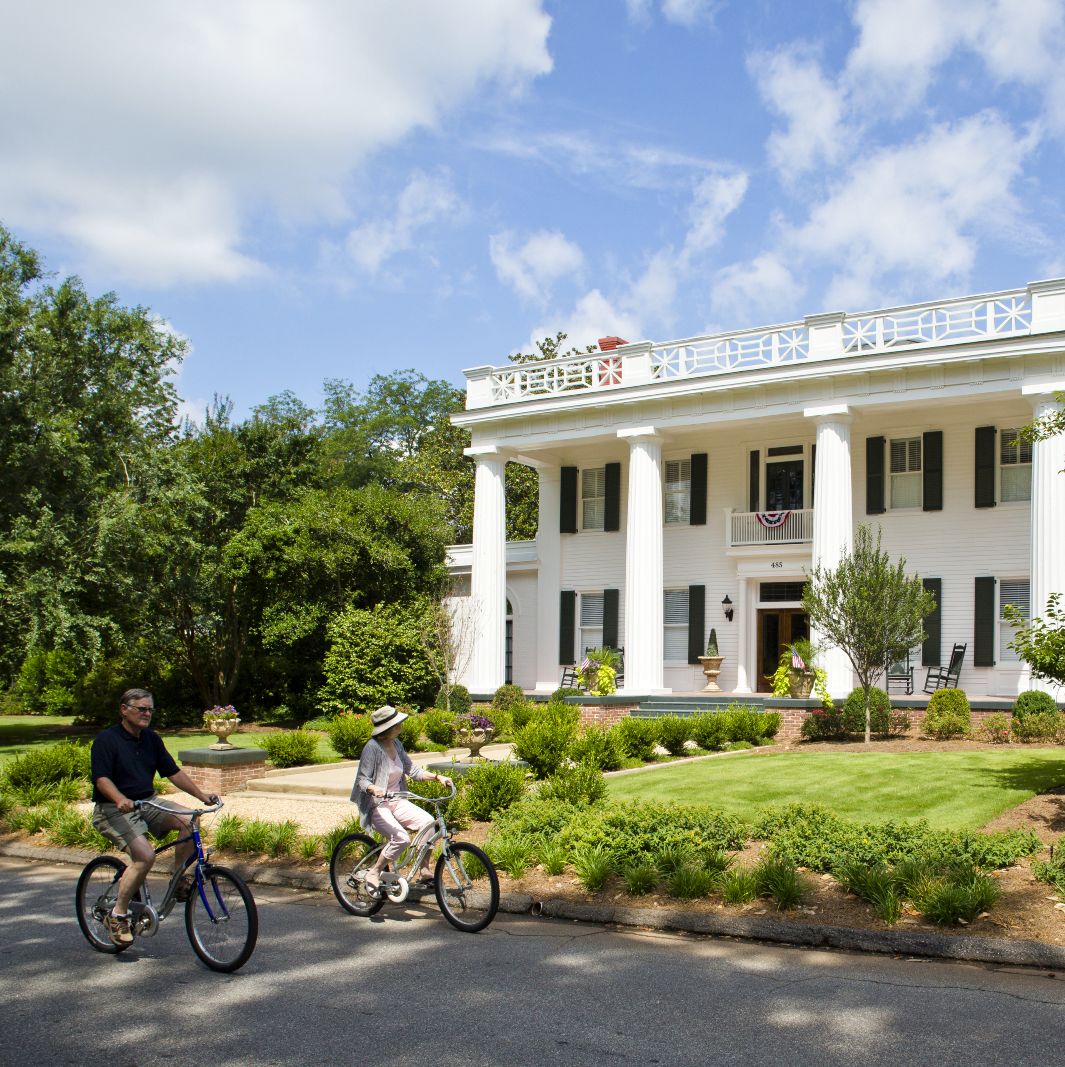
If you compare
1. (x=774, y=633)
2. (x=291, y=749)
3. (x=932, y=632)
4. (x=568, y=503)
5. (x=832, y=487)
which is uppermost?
(x=568, y=503)

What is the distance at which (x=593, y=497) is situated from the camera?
3369cm

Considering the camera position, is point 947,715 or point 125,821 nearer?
point 125,821

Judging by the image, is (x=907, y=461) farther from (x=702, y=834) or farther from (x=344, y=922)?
(x=344, y=922)

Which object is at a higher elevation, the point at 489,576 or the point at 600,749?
the point at 489,576

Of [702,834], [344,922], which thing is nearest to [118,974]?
[344,922]

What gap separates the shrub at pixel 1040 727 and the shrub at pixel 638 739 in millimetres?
6588

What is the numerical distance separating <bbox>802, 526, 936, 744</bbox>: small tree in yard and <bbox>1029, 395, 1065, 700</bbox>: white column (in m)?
3.35

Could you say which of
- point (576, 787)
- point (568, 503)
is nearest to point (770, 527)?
point (568, 503)

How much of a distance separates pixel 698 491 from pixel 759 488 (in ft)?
5.61

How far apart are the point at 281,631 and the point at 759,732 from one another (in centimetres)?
1389

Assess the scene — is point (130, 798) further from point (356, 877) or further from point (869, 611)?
point (869, 611)

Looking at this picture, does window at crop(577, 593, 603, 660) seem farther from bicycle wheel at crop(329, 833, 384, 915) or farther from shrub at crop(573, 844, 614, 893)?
bicycle wheel at crop(329, 833, 384, 915)

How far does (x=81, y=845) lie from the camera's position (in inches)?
504

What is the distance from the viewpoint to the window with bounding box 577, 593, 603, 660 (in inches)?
1297
